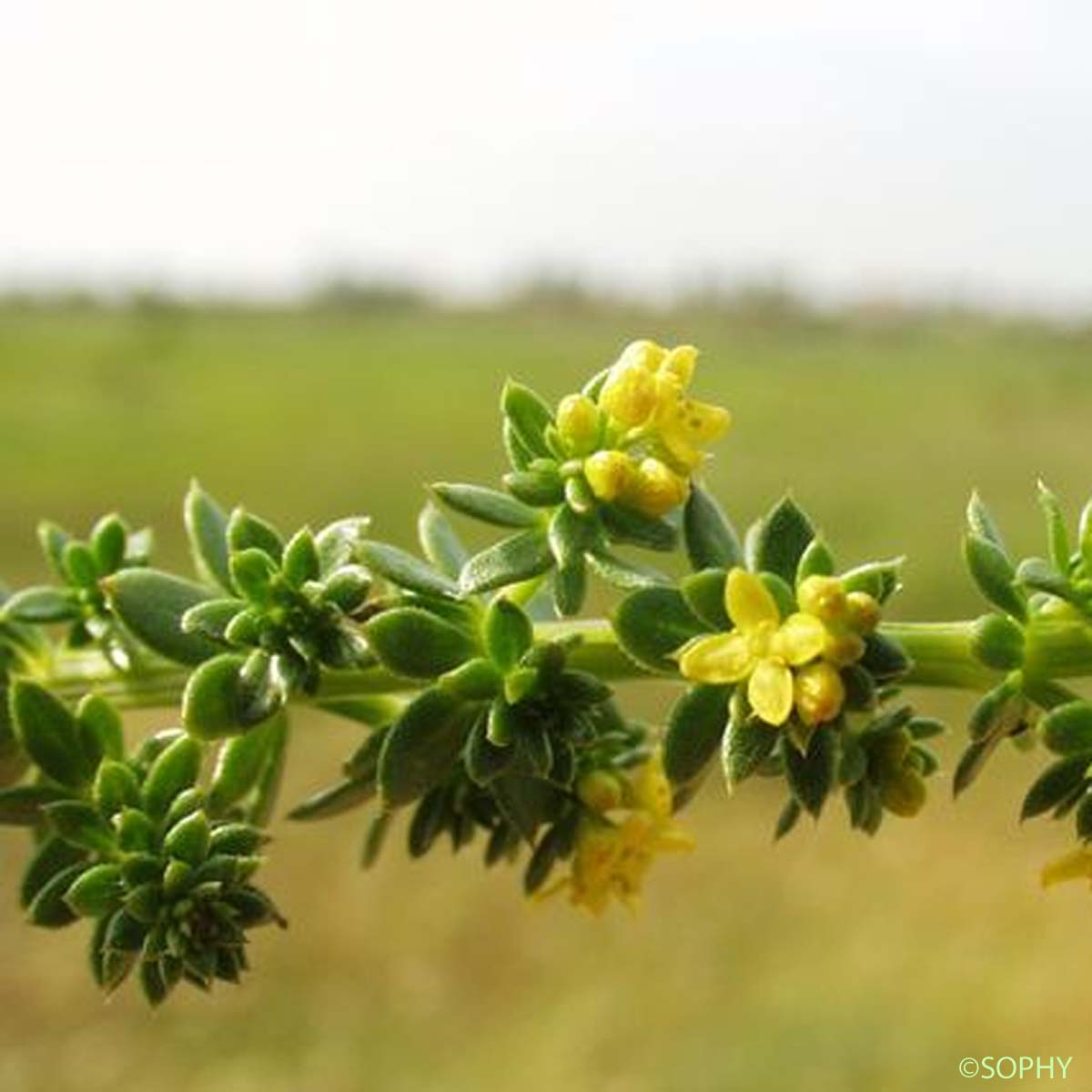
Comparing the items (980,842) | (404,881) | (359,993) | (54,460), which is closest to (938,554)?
(980,842)

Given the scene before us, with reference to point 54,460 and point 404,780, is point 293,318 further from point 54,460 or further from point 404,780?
point 404,780

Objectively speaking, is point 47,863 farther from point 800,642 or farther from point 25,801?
point 800,642

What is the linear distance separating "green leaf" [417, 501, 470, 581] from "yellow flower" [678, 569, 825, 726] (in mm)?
199

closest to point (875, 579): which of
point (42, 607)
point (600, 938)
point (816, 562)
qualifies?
point (816, 562)

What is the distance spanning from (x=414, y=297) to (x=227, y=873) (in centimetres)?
2251

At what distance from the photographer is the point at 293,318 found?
22.0 metres

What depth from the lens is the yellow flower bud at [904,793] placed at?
2.47 feet

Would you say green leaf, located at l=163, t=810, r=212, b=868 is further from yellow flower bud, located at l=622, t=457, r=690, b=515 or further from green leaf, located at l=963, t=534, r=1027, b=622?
green leaf, located at l=963, t=534, r=1027, b=622

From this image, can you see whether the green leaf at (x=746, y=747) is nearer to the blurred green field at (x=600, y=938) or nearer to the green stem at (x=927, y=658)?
the green stem at (x=927, y=658)

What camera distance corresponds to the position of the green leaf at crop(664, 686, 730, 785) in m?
0.71

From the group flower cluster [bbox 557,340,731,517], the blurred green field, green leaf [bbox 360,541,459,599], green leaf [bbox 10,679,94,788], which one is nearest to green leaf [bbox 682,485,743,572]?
flower cluster [bbox 557,340,731,517]

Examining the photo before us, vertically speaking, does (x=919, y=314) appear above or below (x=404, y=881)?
above

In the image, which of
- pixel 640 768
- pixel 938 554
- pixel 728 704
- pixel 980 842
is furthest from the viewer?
pixel 938 554

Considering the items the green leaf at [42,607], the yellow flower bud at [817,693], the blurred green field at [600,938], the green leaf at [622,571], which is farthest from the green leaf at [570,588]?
the blurred green field at [600,938]
